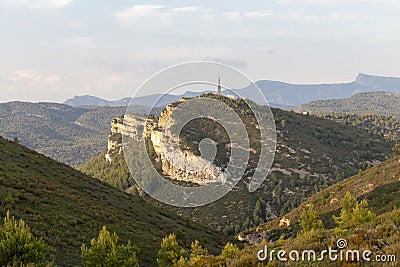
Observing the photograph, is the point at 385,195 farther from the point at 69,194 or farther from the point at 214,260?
the point at 214,260

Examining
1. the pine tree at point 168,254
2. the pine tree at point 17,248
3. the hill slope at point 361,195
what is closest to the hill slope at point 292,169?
the hill slope at point 361,195

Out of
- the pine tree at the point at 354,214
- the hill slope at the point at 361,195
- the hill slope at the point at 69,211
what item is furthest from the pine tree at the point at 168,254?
the hill slope at the point at 361,195

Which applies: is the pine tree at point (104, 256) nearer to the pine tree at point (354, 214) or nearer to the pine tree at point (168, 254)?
the pine tree at point (168, 254)

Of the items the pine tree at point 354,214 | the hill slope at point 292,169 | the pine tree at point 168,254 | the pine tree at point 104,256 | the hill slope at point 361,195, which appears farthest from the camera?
the hill slope at point 292,169

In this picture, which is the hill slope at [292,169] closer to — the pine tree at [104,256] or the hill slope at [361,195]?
the hill slope at [361,195]

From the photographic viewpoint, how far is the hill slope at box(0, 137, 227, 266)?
2603 cm

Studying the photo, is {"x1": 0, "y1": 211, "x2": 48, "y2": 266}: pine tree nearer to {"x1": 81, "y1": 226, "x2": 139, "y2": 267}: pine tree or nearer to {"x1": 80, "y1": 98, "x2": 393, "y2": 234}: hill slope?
{"x1": 81, "y1": 226, "x2": 139, "y2": 267}: pine tree

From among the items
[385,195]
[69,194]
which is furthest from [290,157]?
[69,194]

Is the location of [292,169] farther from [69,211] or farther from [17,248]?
[17,248]

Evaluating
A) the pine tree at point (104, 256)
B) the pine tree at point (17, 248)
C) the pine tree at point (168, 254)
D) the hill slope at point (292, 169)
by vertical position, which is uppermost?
the pine tree at point (17, 248)

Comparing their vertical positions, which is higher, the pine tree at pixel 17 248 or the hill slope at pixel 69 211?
the pine tree at pixel 17 248

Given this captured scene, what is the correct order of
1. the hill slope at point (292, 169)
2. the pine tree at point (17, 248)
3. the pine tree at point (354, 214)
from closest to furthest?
the pine tree at point (17, 248) < the pine tree at point (354, 214) < the hill slope at point (292, 169)

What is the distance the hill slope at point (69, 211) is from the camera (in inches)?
1025

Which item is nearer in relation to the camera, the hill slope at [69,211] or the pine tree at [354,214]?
the hill slope at [69,211]
